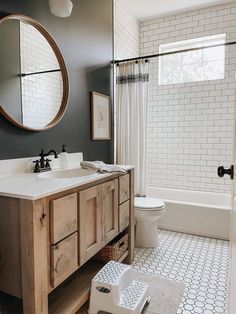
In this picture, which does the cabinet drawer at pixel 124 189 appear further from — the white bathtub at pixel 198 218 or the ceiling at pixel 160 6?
the ceiling at pixel 160 6

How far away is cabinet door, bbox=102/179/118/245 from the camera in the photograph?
1637 mm

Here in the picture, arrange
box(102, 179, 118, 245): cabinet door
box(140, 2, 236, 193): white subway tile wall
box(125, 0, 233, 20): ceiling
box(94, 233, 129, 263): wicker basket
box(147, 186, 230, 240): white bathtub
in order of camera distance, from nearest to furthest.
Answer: box(102, 179, 118, 245): cabinet door < box(94, 233, 129, 263): wicker basket < box(147, 186, 230, 240): white bathtub < box(125, 0, 233, 20): ceiling < box(140, 2, 236, 193): white subway tile wall

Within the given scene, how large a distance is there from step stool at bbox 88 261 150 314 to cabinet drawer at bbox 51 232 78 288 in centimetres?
26

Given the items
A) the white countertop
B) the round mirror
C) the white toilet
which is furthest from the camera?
the white toilet

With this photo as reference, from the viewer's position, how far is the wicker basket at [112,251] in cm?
188

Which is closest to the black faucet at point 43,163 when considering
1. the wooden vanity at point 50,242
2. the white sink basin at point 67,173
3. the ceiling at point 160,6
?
the white sink basin at point 67,173

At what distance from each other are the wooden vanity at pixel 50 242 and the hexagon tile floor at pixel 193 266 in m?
0.72

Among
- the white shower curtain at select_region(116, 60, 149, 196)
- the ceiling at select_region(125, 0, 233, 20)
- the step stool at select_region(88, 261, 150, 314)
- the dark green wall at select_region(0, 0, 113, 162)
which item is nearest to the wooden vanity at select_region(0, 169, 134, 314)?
the step stool at select_region(88, 261, 150, 314)

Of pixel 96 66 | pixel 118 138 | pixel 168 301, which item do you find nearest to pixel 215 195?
pixel 118 138

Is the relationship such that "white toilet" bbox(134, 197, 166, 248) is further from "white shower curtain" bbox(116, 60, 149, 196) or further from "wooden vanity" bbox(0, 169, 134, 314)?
"wooden vanity" bbox(0, 169, 134, 314)

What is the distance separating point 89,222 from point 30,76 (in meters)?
1.10

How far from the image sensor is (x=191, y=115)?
3.35 m

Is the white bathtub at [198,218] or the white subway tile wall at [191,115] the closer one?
the white bathtub at [198,218]

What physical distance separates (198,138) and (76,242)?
8.31ft
